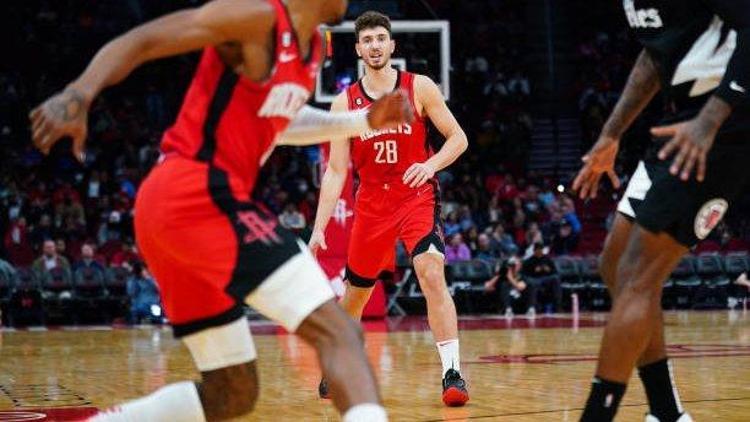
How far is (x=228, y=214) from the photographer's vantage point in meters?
3.74

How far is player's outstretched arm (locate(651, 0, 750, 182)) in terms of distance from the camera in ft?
12.4

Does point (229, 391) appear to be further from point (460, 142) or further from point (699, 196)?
point (460, 142)

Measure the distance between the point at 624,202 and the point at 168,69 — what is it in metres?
21.8

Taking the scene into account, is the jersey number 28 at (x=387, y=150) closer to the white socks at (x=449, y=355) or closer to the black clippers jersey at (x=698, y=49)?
the white socks at (x=449, y=355)

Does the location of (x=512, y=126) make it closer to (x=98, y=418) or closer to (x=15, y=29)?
(x=15, y=29)

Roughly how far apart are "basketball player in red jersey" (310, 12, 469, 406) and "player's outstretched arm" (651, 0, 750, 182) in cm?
309

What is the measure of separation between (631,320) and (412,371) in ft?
14.6

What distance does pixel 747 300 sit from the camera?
795 inches

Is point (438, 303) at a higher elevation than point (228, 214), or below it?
below

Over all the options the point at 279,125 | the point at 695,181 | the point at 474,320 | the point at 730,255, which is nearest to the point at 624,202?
the point at 695,181

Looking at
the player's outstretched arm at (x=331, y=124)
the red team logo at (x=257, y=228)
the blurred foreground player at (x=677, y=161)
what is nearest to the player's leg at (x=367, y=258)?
the player's outstretched arm at (x=331, y=124)

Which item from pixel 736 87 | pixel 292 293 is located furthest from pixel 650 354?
pixel 292 293

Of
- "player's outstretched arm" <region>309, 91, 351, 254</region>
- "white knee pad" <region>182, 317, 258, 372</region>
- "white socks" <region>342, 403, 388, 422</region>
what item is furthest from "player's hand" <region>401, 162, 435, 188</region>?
"white socks" <region>342, 403, 388, 422</region>

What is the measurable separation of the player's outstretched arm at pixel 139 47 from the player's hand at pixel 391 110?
74cm
